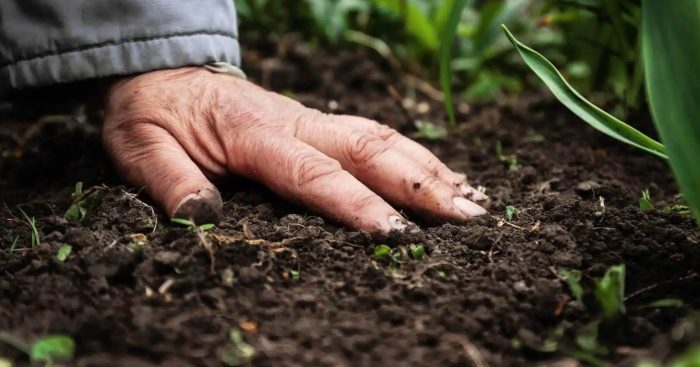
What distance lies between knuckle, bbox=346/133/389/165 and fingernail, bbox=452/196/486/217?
0.15m

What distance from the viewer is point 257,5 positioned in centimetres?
247

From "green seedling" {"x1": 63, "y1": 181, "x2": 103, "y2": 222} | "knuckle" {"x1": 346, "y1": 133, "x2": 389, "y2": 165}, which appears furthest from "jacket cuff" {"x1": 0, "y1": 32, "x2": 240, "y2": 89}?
"knuckle" {"x1": 346, "y1": 133, "x2": 389, "y2": 165}

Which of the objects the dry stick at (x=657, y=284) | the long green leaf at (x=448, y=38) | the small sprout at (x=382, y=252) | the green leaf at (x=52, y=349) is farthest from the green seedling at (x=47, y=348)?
the long green leaf at (x=448, y=38)

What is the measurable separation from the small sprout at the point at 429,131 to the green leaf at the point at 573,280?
31.7 inches

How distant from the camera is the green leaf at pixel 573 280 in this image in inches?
39.6

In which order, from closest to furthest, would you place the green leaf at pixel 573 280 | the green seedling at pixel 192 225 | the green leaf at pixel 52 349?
the green leaf at pixel 52 349 → the green leaf at pixel 573 280 → the green seedling at pixel 192 225

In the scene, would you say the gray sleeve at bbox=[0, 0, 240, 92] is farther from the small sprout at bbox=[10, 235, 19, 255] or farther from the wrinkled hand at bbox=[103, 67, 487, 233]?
the small sprout at bbox=[10, 235, 19, 255]

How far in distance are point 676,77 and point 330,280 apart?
0.52 meters

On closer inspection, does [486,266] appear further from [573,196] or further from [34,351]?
[34,351]

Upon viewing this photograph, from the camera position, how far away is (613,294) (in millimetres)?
965

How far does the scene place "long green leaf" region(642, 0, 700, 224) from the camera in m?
0.94

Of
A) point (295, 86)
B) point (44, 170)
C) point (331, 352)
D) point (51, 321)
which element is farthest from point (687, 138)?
point (295, 86)

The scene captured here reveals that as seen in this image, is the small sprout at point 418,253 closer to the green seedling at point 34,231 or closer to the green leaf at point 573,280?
the green leaf at point 573,280

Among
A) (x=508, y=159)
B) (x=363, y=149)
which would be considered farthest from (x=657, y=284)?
(x=508, y=159)
